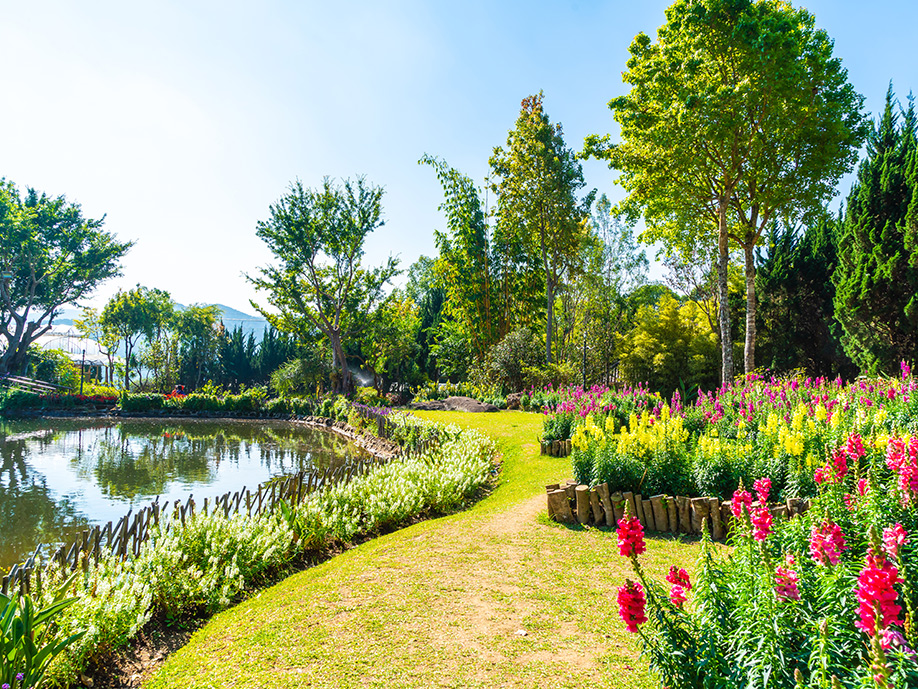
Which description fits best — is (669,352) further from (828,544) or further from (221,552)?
(828,544)

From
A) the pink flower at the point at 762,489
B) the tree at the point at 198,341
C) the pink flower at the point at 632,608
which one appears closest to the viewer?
the pink flower at the point at 632,608

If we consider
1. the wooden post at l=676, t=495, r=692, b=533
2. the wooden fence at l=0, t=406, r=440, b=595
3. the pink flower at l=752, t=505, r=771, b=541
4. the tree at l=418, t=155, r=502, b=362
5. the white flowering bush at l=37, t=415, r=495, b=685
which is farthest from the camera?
the tree at l=418, t=155, r=502, b=362

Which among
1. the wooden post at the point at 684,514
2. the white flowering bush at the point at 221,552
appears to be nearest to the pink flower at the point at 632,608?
the white flowering bush at the point at 221,552

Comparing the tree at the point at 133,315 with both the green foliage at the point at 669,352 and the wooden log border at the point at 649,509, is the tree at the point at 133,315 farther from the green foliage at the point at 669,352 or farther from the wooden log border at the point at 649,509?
the wooden log border at the point at 649,509

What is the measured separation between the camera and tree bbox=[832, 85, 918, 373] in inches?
492

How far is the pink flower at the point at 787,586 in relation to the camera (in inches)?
79.1

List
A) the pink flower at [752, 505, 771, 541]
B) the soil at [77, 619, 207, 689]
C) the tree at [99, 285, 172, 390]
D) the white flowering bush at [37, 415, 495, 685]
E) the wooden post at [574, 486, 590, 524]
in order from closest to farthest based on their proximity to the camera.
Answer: the pink flower at [752, 505, 771, 541] → the soil at [77, 619, 207, 689] → the white flowering bush at [37, 415, 495, 685] → the wooden post at [574, 486, 590, 524] → the tree at [99, 285, 172, 390]

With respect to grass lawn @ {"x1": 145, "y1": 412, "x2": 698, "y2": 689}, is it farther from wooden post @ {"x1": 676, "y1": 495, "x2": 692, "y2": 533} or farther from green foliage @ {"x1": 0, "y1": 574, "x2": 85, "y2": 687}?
green foliage @ {"x1": 0, "y1": 574, "x2": 85, "y2": 687}

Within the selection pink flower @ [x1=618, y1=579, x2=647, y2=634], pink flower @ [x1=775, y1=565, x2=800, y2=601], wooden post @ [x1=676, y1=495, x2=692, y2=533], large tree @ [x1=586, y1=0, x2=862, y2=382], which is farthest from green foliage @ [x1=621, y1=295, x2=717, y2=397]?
pink flower @ [x1=618, y1=579, x2=647, y2=634]

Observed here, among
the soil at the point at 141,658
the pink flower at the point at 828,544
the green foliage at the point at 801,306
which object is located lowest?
the soil at the point at 141,658

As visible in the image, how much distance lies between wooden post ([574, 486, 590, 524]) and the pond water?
20.7ft

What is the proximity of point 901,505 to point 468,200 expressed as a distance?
2368 centimetres

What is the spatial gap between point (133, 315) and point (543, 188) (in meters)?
25.6

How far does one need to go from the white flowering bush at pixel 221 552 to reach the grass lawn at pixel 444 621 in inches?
11.9
